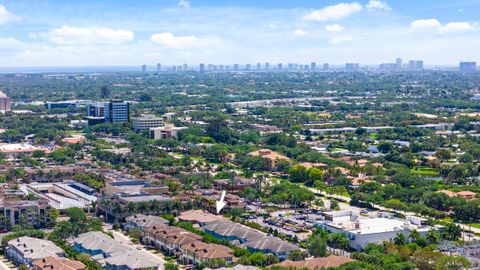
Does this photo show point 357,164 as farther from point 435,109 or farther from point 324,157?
point 435,109

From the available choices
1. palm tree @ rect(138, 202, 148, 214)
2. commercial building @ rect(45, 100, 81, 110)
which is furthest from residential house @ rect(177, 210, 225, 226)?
commercial building @ rect(45, 100, 81, 110)

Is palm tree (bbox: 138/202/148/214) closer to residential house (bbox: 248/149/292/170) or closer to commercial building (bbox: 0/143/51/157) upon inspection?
residential house (bbox: 248/149/292/170)

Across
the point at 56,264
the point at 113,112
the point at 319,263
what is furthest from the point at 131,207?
the point at 113,112

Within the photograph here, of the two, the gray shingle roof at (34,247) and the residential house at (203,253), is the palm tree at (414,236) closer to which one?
the residential house at (203,253)

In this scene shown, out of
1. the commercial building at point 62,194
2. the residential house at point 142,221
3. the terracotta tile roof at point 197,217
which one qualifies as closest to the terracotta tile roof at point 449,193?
the terracotta tile roof at point 197,217

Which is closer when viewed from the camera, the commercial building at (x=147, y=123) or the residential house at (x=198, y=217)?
the residential house at (x=198, y=217)

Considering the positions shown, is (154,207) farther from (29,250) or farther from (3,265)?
(3,265)
